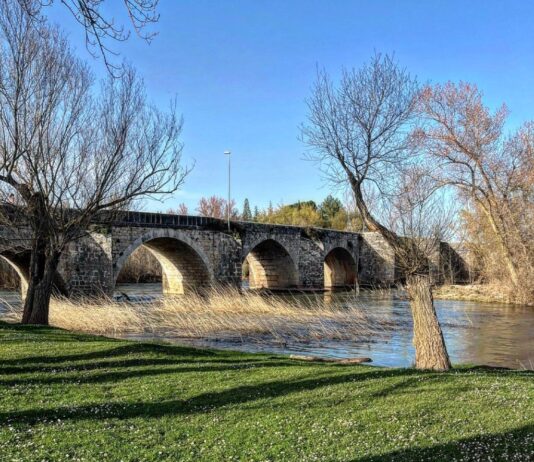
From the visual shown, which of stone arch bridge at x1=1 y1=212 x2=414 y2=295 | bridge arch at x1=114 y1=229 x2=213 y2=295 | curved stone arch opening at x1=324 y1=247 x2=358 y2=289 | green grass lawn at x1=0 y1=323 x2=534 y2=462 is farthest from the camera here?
curved stone arch opening at x1=324 y1=247 x2=358 y2=289

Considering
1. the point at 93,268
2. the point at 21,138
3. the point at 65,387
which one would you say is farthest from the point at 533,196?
the point at 65,387

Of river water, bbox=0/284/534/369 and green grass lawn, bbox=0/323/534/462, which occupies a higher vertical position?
green grass lawn, bbox=0/323/534/462

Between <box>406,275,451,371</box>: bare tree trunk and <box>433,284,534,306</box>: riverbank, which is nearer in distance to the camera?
<box>406,275,451,371</box>: bare tree trunk

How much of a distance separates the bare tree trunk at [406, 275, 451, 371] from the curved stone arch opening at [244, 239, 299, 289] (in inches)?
1041

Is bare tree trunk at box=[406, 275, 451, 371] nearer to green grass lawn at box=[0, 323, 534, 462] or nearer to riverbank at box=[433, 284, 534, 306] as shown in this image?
green grass lawn at box=[0, 323, 534, 462]

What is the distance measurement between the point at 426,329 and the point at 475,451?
4983mm

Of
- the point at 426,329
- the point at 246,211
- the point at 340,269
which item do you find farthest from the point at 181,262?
the point at 246,211

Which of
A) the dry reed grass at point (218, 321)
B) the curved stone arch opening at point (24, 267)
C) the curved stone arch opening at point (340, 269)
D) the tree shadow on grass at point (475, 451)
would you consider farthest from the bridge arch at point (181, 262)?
the tree shadow on grass at point (475, 451)

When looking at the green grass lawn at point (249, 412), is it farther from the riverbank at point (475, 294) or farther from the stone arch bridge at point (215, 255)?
the riverbank at point (475, 294)

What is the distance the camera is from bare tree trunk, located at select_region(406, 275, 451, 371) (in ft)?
29.9

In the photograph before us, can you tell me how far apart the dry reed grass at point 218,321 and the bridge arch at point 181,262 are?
871 centimetres

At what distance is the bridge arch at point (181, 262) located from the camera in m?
28.0

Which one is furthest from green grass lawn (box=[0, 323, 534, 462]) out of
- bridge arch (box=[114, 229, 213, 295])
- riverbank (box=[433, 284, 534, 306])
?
→ riverbank (box=[433, 284, 534, 306])

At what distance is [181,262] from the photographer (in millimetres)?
30250
